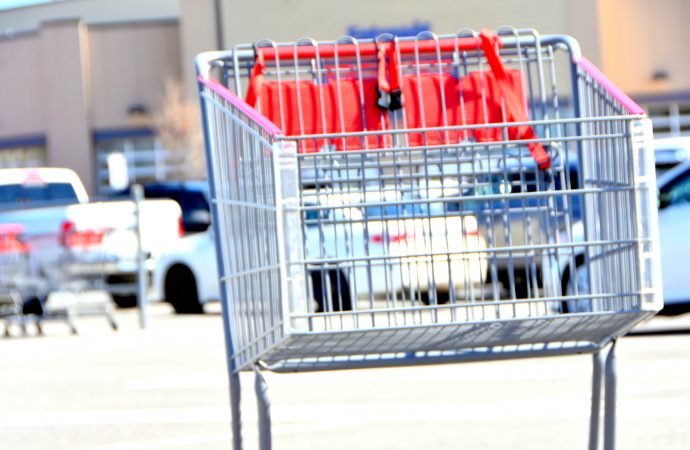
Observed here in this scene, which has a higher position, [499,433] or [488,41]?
[488,41]

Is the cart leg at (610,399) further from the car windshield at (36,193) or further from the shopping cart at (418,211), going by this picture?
the car windshield at (36,193)

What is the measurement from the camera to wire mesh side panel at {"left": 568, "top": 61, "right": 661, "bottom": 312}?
3.82 metres

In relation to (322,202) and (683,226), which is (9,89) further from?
(322,202)

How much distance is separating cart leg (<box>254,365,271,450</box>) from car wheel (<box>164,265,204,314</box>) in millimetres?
14165

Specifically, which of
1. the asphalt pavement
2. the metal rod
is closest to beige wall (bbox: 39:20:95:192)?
the metal rod

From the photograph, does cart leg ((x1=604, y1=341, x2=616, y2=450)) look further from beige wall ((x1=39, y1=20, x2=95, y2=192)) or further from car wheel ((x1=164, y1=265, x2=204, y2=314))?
beige wall ((x1=39, y1=20, x2=95, y2=192))

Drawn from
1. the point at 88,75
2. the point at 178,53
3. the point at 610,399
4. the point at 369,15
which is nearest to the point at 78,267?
the point at 610,399

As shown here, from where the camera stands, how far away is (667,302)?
12.3m

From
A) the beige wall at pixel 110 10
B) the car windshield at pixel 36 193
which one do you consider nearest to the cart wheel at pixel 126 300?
the car windshield at pixel 36 193

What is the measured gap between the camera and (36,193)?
23281 mm

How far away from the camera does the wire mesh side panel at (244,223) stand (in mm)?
3797

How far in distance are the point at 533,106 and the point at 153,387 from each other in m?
4.96

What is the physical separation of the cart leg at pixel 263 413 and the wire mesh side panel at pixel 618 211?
85 cm

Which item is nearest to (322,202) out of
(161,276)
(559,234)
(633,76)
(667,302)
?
(559,234)
